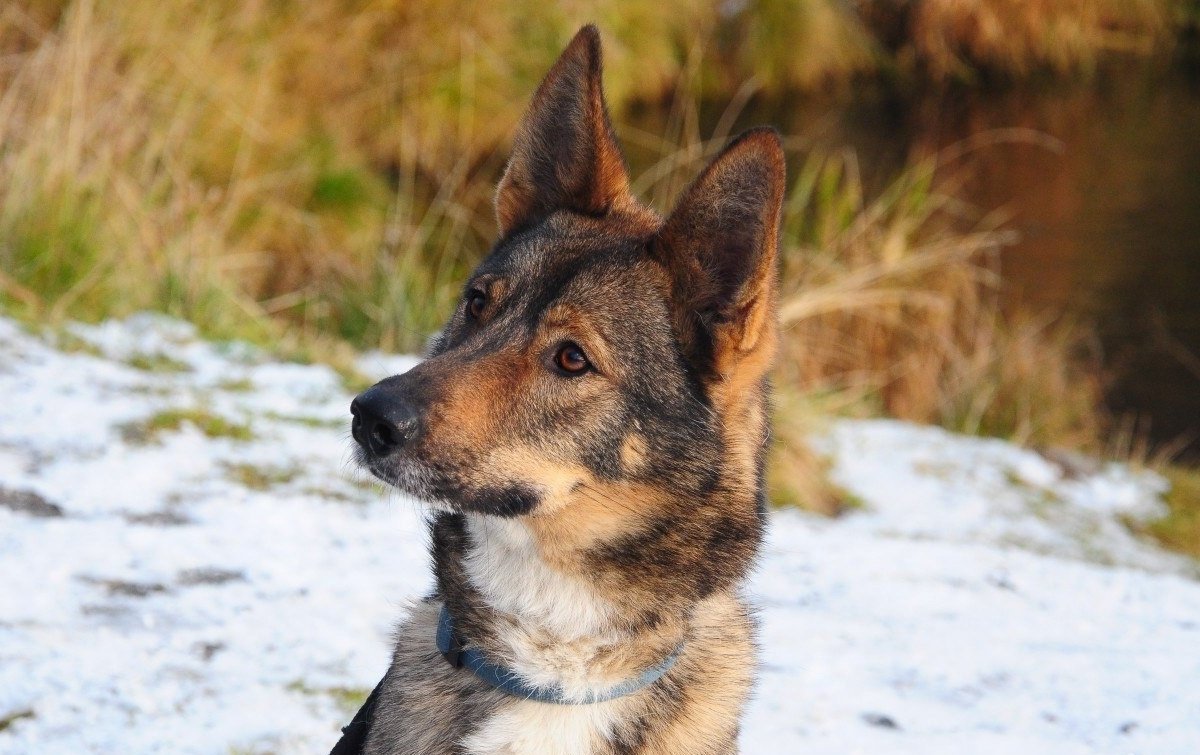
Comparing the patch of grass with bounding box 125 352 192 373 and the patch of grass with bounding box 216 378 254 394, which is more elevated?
the patch of grass with bounding box 125 352 192 373

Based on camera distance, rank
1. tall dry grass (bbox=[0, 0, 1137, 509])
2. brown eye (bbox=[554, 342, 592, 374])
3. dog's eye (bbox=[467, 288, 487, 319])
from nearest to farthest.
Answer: brown eye (bbox=[554, 342, 592, 374]), dog's eye (bbox=[467, 288, 487, 319]), tall dry grass (bbox=[0, 0, 1137, 509])

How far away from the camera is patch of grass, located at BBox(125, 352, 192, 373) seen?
20.9 ft

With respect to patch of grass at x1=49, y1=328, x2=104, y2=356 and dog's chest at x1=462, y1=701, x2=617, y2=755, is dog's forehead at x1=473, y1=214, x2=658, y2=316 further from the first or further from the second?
patch of grass at x1=49, y1=328, x2=104, y2=356

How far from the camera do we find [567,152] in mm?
3674

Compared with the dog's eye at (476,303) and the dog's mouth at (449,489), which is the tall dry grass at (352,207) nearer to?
the dog's eye at (476,303)

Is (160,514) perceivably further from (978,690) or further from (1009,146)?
(1009,146)

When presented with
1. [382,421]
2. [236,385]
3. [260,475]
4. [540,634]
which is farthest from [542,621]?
[236,385]

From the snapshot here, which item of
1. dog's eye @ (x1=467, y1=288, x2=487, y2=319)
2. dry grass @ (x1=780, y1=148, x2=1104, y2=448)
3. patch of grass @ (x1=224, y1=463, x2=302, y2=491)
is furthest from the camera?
dry grass @ (x1=780, y1=148, x2=1104, y2=448)

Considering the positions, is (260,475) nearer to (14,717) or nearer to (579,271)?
(14,717)

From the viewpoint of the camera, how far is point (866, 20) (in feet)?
67.8

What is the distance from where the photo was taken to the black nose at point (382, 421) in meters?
2.95

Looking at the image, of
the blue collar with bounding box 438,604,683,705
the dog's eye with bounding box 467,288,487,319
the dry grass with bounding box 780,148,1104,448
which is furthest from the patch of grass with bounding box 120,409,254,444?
the dry grass with bounding box 780,148,1104,448

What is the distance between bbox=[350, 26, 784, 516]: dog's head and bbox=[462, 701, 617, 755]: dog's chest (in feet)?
1.53

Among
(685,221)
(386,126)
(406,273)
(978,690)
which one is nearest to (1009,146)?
(386,126)
